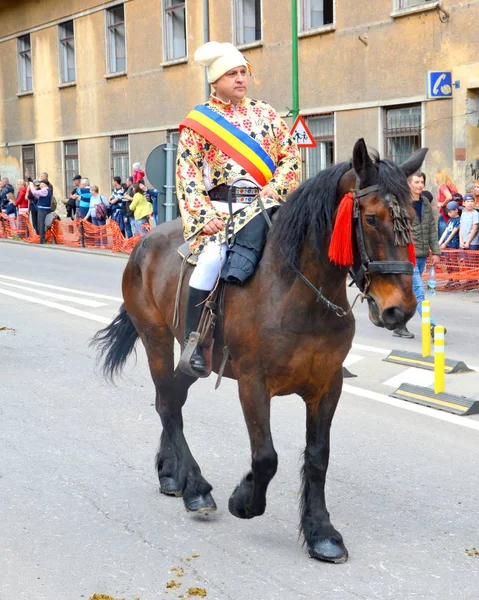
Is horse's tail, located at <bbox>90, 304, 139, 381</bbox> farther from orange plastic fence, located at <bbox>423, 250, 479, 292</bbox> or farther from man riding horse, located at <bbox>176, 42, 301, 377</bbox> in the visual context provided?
orange plastic fence, located at <bbox>423, 250, 479, 292</bbox>

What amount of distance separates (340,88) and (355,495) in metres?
19.3

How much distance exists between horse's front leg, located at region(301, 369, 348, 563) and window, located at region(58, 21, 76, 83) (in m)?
32.7

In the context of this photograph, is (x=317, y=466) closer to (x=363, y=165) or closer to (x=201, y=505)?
(x=201, y=505)

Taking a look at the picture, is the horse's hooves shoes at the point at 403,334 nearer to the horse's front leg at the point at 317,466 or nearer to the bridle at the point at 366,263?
the horse's front leg at the point at 317,466

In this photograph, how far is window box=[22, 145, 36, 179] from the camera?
39.2 m

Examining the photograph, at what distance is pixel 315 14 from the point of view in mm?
24344

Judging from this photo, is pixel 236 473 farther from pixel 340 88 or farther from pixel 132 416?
pixel 340 88

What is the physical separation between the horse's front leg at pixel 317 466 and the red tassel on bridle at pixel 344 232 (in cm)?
74

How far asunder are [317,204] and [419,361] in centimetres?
533

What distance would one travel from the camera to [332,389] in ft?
16.5

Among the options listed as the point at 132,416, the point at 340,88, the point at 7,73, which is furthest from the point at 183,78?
the point at 132,416

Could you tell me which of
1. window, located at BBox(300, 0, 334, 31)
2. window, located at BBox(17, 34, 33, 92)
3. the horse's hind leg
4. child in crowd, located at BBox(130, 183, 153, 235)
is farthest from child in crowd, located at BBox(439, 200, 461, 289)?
window, located at BBox(17, 34, 33, 92)

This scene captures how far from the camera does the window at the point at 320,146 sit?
972 inches

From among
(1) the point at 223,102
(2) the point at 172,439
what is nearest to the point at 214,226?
(1) the point at 223,102
